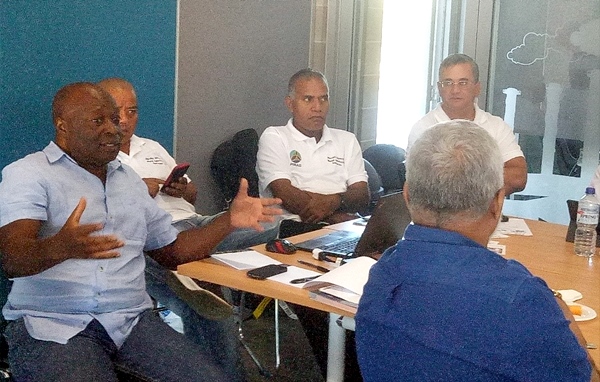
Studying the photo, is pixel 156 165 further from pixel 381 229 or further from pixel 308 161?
pixel 381 229

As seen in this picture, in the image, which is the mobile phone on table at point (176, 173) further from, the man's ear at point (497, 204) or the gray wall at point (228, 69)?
the man's ear at point (497, 204)

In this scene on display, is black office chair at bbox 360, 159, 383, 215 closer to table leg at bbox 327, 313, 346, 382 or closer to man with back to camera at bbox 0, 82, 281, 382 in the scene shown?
man with back to camera at bbox 0, 82, 281, 382

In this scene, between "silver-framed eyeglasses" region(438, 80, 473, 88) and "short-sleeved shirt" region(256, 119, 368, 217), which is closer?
"short-sleeved shirt" region(256, 119, 368, 217)

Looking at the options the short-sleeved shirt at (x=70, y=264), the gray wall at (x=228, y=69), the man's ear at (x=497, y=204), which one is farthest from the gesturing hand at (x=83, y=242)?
the gray wall at (x=228, y=69)

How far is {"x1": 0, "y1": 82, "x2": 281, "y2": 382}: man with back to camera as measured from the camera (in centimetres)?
A: 206

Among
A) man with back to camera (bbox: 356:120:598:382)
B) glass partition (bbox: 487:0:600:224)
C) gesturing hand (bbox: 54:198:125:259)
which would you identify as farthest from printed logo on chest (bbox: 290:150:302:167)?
man with back to camera (bbox: 356:120:598:382)

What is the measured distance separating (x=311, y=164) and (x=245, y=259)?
168cm

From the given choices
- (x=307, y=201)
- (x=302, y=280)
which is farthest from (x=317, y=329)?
(x=302, y=280)

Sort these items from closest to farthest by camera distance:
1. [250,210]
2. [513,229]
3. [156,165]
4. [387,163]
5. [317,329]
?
[250,210], [513,229], [317,329], [156,165], [387,163]

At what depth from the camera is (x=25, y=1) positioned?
2.89m

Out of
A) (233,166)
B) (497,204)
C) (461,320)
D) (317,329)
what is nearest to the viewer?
(461,320)

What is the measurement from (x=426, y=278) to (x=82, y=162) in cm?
135

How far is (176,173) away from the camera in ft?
11.0

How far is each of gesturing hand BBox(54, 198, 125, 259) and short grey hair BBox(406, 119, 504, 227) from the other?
2.93ft
